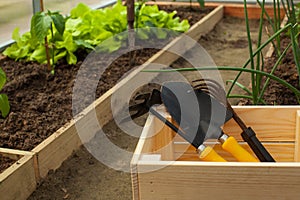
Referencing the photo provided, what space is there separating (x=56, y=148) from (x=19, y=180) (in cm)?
25

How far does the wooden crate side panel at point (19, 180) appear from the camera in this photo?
1.65 metres

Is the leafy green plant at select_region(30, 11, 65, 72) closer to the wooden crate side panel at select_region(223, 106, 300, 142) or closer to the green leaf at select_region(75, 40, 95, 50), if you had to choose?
the green leaf at select_region(75, 40, 95, 50)

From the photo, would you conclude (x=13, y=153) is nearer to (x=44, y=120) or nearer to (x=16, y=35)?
(x=44, y=120)

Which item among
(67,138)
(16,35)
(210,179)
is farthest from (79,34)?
(210,179)

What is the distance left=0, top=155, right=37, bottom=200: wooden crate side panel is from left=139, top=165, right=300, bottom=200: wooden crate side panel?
Result: 28.3 inches

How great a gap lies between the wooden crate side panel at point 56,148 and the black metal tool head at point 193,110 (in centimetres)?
75

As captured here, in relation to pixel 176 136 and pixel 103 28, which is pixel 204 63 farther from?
pixel 176 136

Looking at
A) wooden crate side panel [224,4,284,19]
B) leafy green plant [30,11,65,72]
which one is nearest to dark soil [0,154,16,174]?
leafy green plant [30,11,65,72]

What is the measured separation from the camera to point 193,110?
4.01 feet

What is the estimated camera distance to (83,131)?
2.10m

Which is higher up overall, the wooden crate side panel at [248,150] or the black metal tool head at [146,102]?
the black metal tool head at [146,102]

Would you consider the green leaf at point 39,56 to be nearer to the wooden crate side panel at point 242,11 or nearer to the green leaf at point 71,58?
the green leaf at point 71,58

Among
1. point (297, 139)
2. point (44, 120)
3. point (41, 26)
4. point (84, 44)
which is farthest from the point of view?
point (84, 44)

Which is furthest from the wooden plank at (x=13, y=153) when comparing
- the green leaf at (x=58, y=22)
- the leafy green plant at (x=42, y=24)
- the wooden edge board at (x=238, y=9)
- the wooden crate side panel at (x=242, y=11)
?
the wooden crate side panel at (x=242, y=11)
